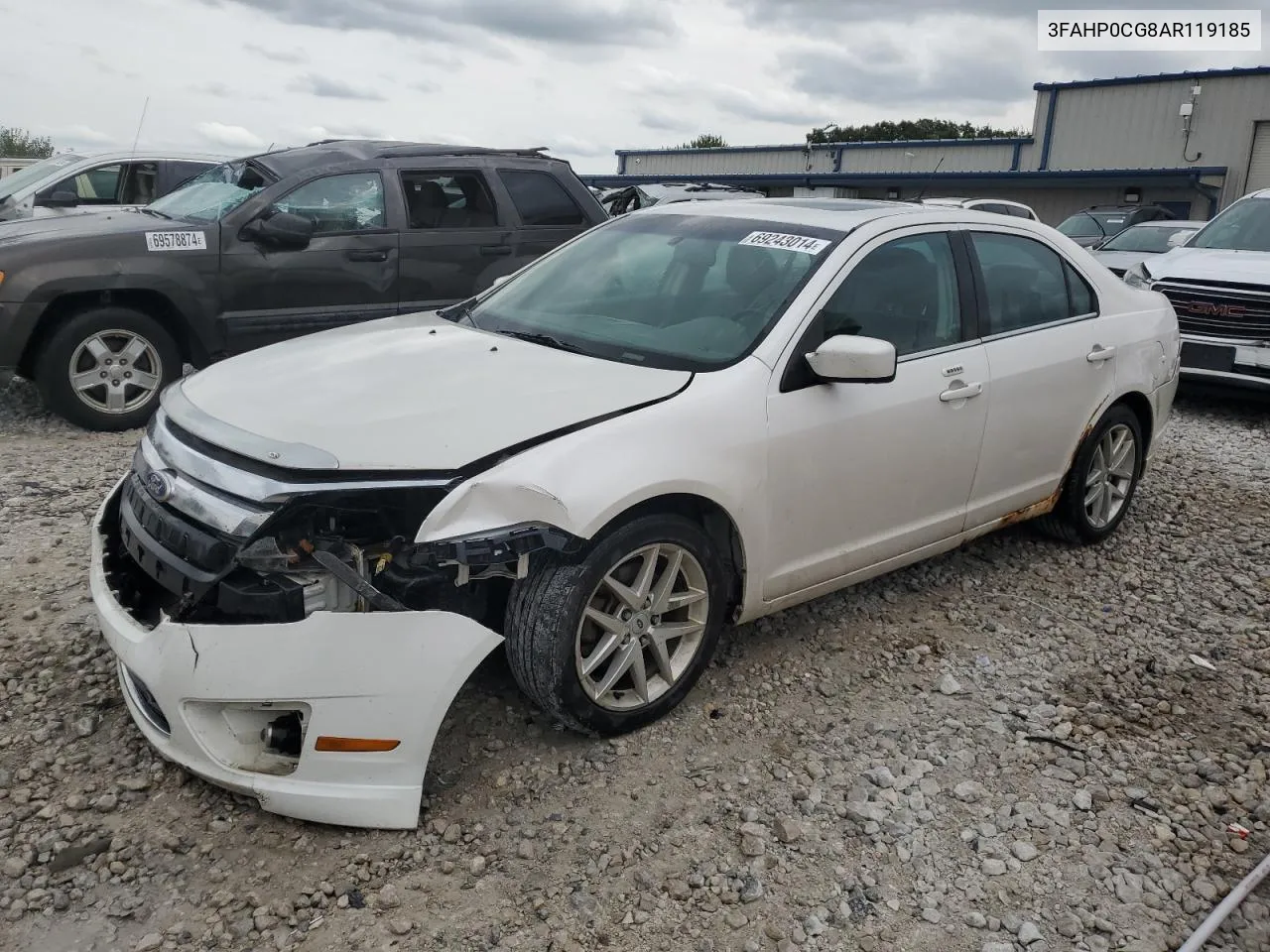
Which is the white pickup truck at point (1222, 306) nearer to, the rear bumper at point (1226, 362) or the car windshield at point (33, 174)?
the rear bumper at point (1226, 362)

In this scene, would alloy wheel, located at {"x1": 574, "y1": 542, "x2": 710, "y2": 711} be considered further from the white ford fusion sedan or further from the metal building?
the metal building

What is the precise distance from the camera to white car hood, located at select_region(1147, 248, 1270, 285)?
25.8 ft

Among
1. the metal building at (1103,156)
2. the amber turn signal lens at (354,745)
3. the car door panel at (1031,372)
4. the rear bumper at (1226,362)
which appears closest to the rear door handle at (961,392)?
the car door panel at (1031,372)

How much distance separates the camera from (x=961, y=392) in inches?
154

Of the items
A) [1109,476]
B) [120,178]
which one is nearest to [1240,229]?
[1109,476]

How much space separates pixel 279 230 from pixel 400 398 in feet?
12.7

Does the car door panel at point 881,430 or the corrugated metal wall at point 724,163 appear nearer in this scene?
the car door panel at point 881,430

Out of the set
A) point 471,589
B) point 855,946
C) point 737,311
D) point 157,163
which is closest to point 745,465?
point 737,311

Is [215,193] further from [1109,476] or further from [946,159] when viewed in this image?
[946,159]

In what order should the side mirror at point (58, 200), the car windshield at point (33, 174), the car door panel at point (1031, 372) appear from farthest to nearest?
the car windshield at point (33, 174) < the side mirror at point (58, 200) < the car door panel at point (1031, 372)

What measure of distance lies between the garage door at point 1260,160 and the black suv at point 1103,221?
10.2m

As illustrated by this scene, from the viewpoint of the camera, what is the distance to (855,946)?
249 centimetres

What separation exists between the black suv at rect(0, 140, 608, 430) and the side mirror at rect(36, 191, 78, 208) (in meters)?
1.94

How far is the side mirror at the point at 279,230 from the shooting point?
6.37 metres
